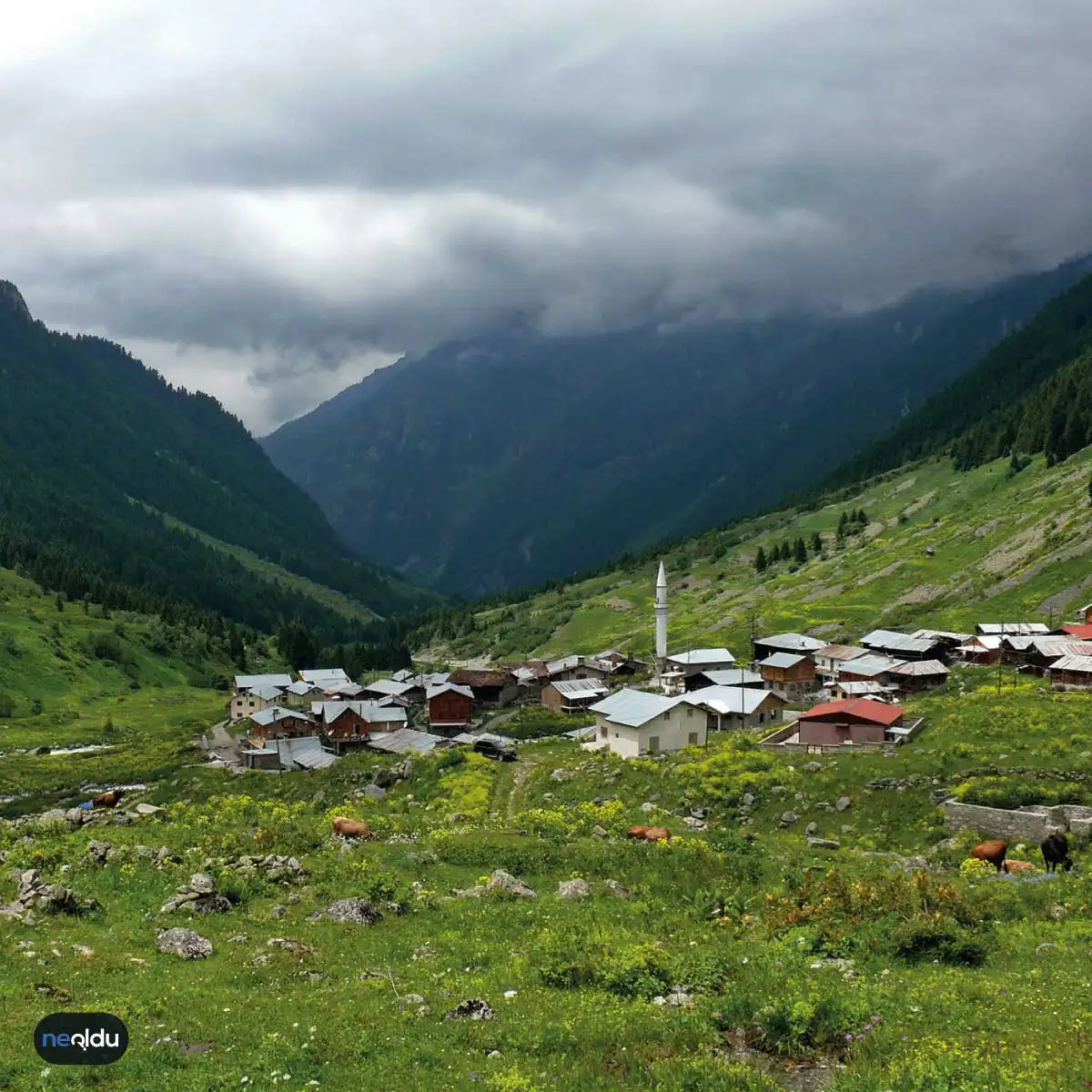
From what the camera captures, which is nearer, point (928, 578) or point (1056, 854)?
point (1056, 854)

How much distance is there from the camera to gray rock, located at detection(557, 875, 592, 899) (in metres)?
25.5

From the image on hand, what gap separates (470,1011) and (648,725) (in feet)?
180

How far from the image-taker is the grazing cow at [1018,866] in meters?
29.4

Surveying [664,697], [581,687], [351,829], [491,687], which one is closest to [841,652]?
[581,687]

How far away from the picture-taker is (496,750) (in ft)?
259

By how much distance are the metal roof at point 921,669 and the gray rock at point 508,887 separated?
68.7 meters

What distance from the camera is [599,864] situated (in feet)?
95.2

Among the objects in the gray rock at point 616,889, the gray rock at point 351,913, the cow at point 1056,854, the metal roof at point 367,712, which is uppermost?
the gray rock at point 351,913

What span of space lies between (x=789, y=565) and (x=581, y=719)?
10085 cm

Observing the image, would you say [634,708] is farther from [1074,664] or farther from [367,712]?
[367,712]

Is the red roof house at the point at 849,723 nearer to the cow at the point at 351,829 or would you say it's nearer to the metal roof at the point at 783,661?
the metal roof at the point at 783,661

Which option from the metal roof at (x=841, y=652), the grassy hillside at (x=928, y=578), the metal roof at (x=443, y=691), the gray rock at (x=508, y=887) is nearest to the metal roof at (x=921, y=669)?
the metal roof at (x=841, y=652)

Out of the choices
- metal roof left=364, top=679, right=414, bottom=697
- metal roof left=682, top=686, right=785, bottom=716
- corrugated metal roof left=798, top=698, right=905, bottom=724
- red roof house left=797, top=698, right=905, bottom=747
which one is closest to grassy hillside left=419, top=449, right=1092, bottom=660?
metal roof left=682, top=686, right=785, bottom=716

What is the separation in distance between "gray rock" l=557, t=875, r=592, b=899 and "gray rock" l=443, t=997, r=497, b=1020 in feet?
27.1
